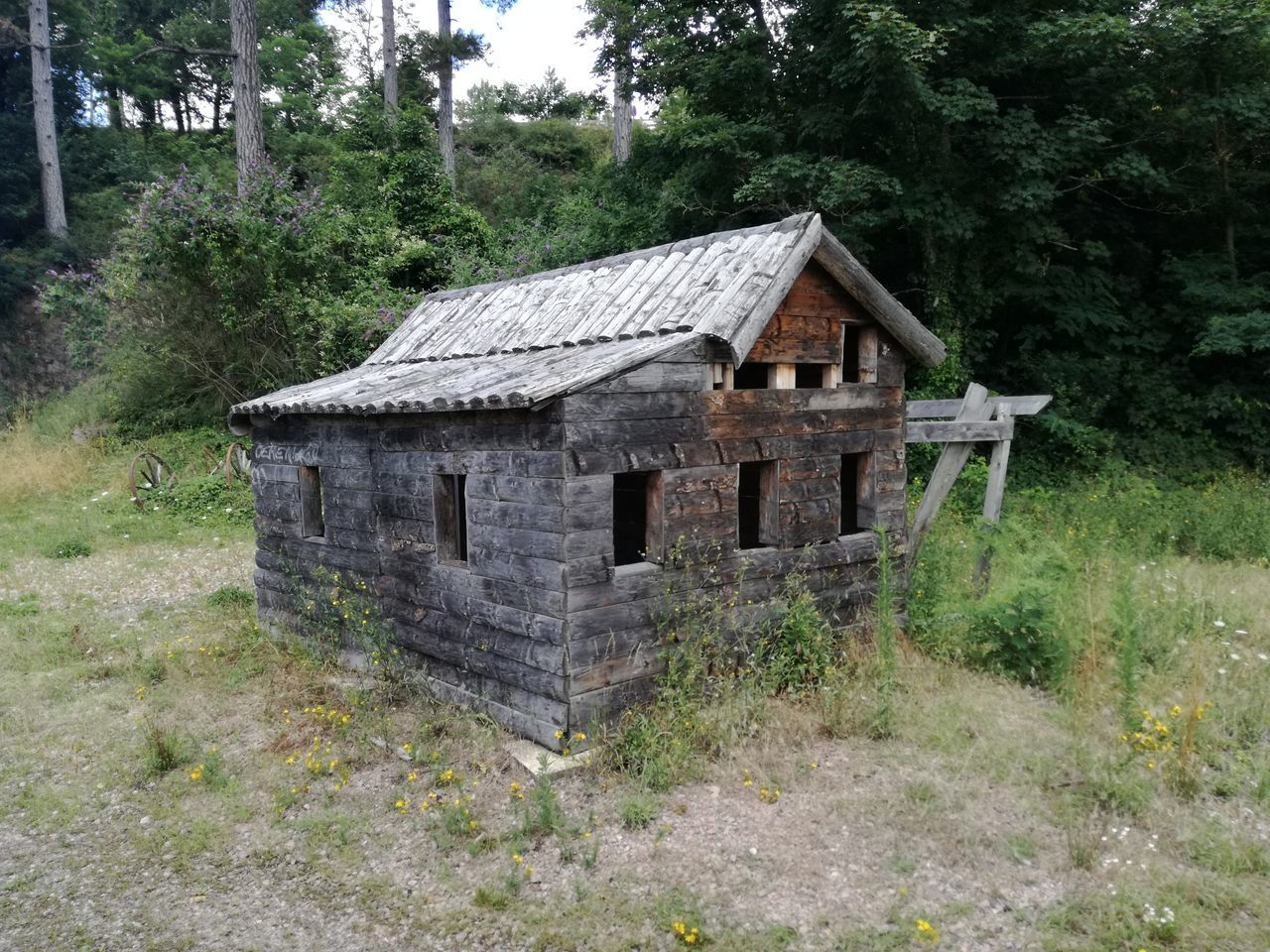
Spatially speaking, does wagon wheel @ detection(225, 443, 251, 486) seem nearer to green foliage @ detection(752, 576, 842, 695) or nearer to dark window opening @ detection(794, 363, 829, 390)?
dark window opening @ detection(794, 363, 829, 390)

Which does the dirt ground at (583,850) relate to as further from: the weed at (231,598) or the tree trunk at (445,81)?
Result: the tree trunk at (445,81)

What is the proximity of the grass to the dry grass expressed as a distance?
9.48 meters

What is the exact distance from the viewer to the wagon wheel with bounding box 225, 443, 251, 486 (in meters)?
16.4

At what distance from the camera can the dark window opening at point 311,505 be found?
8836 mm

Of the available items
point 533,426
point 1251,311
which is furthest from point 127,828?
point 1251,311

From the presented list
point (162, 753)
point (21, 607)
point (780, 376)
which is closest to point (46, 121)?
point (21, 607)

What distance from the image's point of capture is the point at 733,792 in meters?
5.65

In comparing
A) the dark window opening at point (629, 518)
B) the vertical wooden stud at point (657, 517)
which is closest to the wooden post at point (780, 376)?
the vertical wooden stud at point (657, 517)

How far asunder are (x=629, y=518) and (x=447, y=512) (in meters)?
2.66

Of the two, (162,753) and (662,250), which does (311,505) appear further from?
(662,250)

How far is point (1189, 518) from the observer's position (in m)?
11.6

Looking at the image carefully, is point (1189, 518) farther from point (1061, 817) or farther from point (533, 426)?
point (533, 426)

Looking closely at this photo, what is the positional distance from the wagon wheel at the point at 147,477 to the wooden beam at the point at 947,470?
44.6 ft

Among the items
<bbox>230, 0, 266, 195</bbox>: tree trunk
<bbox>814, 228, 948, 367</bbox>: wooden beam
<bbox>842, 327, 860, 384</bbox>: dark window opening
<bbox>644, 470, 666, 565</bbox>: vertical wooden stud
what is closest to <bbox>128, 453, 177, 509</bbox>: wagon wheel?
<bbox>230, 0, 266, 195</bbox>: tree trunk
